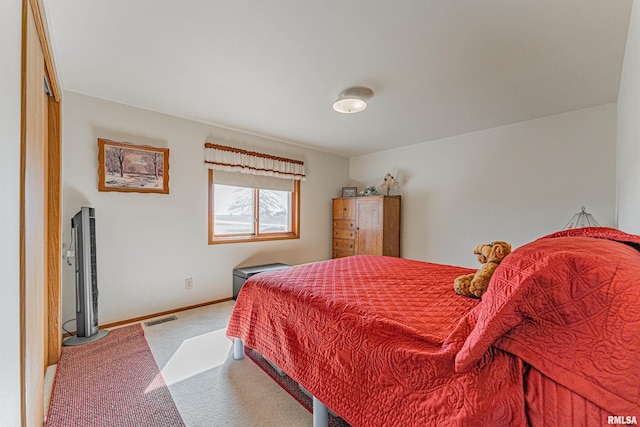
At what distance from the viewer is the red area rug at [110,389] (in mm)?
1559

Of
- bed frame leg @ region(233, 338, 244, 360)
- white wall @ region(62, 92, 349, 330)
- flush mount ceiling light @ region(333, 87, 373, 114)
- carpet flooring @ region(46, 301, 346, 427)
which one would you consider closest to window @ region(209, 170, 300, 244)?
white wall @ region(62, 92, 349, 330)

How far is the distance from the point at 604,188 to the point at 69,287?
17.9ft

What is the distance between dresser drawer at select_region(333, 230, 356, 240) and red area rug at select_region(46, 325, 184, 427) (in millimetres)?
3157

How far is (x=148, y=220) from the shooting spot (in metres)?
3.05

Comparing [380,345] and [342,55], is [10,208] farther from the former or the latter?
[342,55]

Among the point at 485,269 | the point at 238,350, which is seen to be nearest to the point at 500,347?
the point at 485,269

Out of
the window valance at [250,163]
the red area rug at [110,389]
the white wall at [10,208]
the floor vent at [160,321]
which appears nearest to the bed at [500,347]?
the red area rug at [110,389]

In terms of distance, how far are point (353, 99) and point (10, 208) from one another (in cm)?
237

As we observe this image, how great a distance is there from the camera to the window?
3.68 metres

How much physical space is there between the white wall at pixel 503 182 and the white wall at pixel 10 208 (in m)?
4.15

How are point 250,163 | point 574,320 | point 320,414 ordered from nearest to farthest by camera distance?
1. point 574,320
2. point 320,414
3. point 250,163

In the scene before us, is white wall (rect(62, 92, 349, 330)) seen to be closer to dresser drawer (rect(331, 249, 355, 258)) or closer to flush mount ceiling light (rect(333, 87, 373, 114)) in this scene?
dresser drawer (rect(331, 249, 355, 258))

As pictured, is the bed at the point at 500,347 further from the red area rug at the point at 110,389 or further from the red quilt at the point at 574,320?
the red area rug at the point at 110,389

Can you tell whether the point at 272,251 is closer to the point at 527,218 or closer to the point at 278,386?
the point at 278,386
